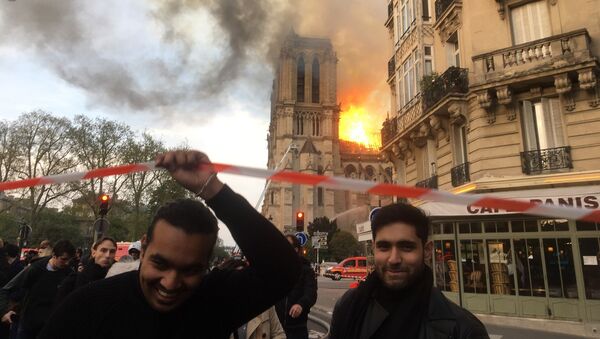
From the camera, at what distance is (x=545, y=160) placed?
451 inches

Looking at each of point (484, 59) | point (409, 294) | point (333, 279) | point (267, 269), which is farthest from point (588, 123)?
point (333, 279)

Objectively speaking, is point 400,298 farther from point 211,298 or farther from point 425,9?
point 425,9

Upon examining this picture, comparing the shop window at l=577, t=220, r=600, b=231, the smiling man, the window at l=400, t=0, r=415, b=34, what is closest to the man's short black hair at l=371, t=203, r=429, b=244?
the smiling man

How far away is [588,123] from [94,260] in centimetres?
1170

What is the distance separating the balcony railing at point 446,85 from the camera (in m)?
13.4

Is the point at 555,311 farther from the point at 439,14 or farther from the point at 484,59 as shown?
the point at 439,14

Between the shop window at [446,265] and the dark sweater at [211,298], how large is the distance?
42.5ft

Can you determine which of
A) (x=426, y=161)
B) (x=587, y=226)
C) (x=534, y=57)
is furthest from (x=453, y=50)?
(x=587, y=226)

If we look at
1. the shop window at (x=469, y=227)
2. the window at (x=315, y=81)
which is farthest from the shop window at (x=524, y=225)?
the window at (x=315, y=81)

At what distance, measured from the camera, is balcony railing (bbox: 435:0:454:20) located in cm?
1474

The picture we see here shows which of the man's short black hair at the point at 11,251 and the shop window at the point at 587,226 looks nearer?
the man's short black hair at the point at 11,251

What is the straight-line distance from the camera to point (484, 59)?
41.5 feet

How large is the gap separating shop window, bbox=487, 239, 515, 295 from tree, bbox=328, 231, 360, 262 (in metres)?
43.8

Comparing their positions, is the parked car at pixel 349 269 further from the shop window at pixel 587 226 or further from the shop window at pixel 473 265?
the shop window at pixel 587 226
